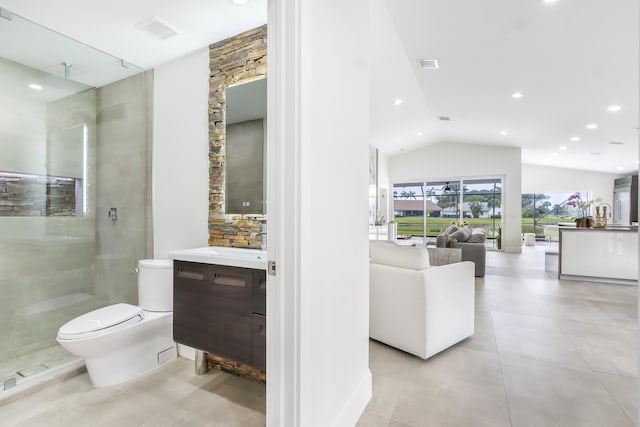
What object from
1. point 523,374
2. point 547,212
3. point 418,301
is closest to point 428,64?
point 418,301

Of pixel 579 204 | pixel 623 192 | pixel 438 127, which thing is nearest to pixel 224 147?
pixel 579 204

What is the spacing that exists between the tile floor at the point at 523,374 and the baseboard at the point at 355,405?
4cm

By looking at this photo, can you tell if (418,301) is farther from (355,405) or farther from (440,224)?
(440,224)

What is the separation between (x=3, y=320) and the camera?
2354 millimetres

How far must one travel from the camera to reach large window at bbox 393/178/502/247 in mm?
9234

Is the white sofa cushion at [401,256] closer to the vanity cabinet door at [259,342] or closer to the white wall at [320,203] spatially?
the white wall at [320,203]

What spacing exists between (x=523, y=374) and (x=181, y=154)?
312cm

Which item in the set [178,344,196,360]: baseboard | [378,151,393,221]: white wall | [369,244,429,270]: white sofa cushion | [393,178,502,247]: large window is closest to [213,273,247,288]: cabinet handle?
[178,344,196,360]: baseboard

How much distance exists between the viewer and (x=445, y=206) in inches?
381

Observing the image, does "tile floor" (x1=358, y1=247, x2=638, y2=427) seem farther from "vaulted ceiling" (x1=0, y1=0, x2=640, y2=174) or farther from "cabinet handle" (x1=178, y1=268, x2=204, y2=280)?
"vaulted ceiling" (x1=0, y1=0, x2=640, y2=174)

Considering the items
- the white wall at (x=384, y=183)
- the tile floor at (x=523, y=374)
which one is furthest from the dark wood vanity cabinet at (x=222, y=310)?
the white wall at (x=384, y=183)

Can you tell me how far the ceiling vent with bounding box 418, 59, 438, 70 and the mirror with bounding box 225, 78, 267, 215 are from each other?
2858 millimetres

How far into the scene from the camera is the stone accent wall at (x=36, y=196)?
2.35 meters

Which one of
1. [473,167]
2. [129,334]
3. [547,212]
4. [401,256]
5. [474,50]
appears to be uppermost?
[474,50]
